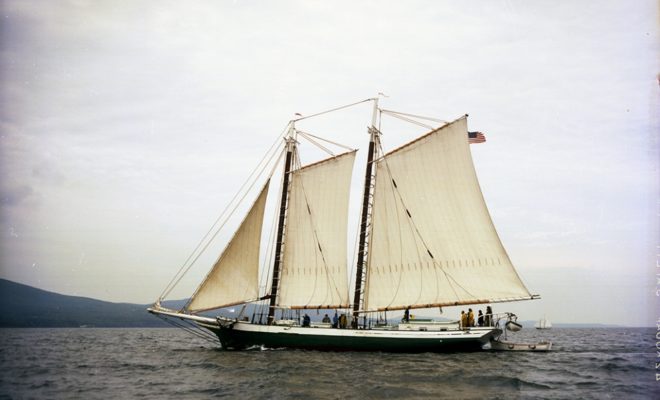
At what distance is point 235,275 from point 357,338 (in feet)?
38.1

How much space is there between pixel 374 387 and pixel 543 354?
→ 1037 inches

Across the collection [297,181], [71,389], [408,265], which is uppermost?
[297,181]

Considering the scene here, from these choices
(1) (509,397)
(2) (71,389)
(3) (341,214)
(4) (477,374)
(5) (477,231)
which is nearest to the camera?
(1) (509,397)

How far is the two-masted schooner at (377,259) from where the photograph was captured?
43.8 meters

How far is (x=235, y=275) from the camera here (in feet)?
147

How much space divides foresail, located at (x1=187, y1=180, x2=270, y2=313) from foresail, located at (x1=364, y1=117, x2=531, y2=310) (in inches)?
405

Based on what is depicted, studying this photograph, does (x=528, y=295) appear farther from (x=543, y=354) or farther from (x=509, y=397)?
(x=509, y=397)

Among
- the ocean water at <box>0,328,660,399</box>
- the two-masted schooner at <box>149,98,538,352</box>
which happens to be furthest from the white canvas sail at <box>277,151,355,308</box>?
the ocean water at <box>0,328,660,399</box>

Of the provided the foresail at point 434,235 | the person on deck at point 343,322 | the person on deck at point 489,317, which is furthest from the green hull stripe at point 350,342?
the foresail at point 434,235

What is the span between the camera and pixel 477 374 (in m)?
33.0

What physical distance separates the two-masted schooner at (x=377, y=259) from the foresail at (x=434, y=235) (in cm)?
9

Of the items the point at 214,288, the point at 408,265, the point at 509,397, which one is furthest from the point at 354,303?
the point at 509,397

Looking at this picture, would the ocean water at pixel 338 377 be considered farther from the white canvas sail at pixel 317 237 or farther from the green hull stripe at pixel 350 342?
the white canvas sail at pixel 317 237

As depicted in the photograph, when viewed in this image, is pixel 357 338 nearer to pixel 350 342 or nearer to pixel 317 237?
pixel 350 342
